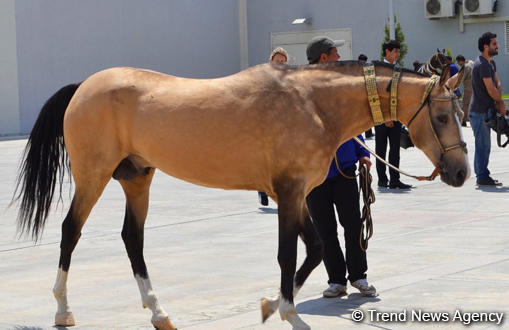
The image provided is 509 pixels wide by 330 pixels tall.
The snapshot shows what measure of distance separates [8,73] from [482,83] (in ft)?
63.7

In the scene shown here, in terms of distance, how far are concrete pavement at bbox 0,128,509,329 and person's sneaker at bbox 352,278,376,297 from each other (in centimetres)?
6

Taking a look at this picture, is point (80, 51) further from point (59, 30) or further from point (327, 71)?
point (327, 71)

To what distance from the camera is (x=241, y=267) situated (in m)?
8.55

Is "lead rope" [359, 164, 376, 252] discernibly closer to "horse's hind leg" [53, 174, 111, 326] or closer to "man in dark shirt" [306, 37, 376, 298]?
"man in dark shirt" [306, 37, 376, 298]

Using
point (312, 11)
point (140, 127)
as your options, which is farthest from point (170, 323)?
point (312, 11)

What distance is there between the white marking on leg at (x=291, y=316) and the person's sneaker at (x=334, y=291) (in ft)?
4.07

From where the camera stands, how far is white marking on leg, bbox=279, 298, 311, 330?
599cm

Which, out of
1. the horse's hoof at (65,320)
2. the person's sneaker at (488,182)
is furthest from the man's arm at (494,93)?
the horse's hoof at (65,320)

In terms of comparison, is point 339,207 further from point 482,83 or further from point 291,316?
point 482,83

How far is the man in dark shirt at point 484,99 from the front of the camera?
569 inches

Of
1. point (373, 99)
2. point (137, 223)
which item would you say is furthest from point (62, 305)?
point (373, 99)

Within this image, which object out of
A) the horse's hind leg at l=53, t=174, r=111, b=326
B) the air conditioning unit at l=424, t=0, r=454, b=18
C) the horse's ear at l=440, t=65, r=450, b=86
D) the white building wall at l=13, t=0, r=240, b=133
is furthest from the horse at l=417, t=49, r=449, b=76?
the air conditioning unit at l=424, t=0, r=454, b=18

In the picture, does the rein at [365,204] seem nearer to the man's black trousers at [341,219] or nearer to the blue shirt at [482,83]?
the man's black trousers at [341,219]

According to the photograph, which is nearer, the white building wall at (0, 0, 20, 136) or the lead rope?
the lead rope
